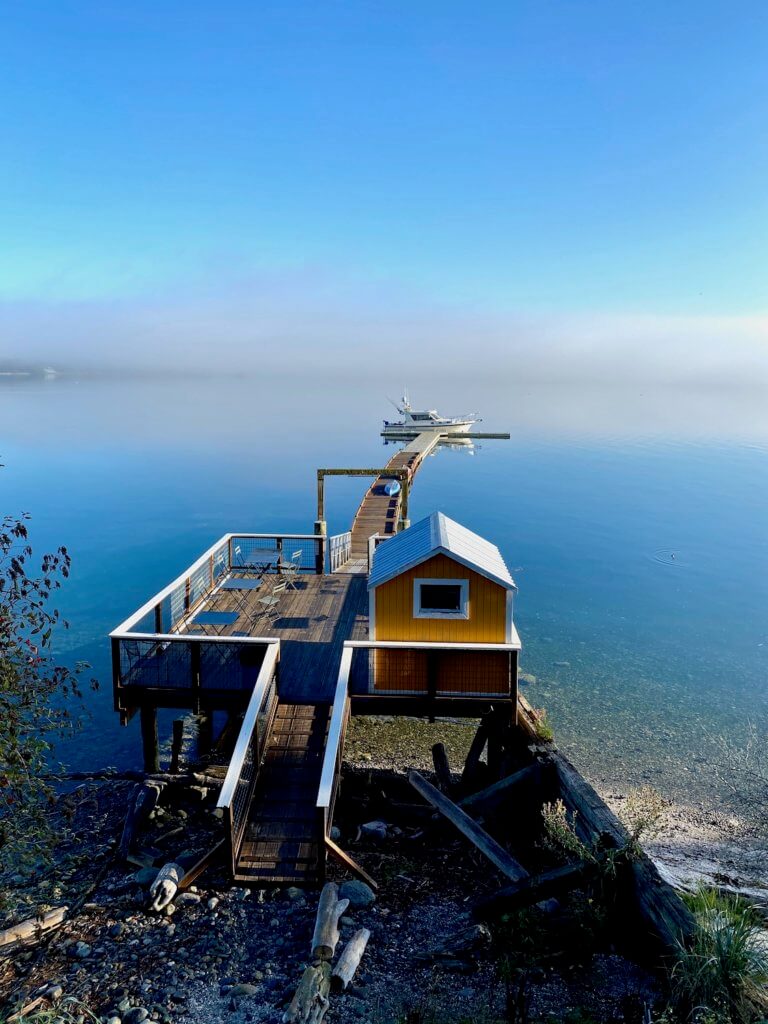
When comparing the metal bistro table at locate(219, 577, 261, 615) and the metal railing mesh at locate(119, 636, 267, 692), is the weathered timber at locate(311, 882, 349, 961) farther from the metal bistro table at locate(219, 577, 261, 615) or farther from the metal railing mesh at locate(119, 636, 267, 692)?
the metal bistro table at locate(219, 577, 261, 615)

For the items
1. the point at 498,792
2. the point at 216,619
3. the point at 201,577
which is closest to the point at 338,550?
the point at 201,577

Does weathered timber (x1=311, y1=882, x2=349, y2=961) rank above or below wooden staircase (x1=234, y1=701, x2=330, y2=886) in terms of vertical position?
below

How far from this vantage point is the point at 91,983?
24.8ft

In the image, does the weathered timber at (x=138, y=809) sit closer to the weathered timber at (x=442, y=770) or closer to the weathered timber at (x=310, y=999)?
the weathered timber at (x=310, y=999)

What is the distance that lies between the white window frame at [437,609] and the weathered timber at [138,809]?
5.50m

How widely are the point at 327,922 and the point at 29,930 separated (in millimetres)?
3750

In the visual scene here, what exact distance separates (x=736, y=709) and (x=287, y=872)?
17.3 m

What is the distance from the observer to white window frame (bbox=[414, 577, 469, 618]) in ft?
39.6

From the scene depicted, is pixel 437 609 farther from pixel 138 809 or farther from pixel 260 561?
pixel 260 561

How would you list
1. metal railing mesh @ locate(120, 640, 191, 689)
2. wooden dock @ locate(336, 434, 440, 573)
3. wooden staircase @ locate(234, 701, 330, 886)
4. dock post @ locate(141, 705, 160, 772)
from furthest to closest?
wooden dock @ locate(336, 434, 440, 573), dock post @ locate(141, 705, 160, 772), metal railing mesh @ locate(120, 640, 191, 689), wooden staircase @ locate(234, 701, 330, 886)

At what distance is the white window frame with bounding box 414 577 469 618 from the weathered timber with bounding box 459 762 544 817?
280cm

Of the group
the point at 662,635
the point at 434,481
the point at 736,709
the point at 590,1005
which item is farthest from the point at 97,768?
the point at 434,481

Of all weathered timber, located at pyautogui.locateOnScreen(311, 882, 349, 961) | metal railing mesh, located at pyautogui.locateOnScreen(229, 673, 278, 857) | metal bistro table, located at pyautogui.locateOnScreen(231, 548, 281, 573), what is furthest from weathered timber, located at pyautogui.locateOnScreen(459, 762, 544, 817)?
metal bistro table, located at pyautogui.locateOnScreen(231, 548, 281, 573)

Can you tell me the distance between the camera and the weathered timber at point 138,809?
413 inches
